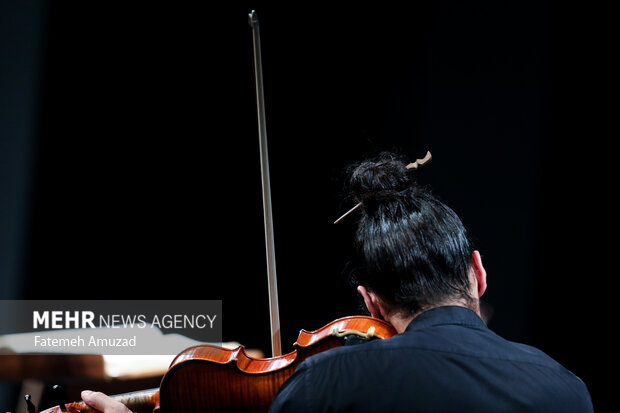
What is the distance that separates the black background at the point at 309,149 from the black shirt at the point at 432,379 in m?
1.09

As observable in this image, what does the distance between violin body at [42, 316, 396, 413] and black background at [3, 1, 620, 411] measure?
0.84 meters

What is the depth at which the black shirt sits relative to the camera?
0.62 metres

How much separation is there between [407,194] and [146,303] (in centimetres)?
115

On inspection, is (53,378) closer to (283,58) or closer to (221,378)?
(221,378)

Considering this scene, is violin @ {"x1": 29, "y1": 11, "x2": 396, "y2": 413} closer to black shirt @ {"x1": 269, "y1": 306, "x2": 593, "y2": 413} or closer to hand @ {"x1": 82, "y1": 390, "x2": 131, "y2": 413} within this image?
hand @ {"x1": 82, "y1": 390, "x2": 131, "y2": 413}

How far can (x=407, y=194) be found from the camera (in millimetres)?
840

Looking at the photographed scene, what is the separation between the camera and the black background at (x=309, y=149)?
1.65m

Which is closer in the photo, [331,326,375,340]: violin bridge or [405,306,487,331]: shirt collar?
[405,306,487,331]: shirt collar

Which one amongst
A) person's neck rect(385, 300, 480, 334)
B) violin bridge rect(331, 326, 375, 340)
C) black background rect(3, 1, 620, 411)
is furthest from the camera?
black background rect(3, 1, 620, 411)

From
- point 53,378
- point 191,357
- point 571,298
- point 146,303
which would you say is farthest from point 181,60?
point 571,298

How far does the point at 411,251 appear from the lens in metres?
0.77

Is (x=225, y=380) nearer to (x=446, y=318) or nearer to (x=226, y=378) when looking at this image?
(x=226, y=378)

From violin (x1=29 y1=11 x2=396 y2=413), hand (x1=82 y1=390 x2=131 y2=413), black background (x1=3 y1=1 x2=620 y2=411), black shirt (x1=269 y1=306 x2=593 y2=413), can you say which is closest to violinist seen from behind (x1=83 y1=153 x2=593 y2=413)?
black shirt (x1=269 y1=306 x2=593 y2=413)

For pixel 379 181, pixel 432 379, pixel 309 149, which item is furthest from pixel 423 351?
pixel 309 149
